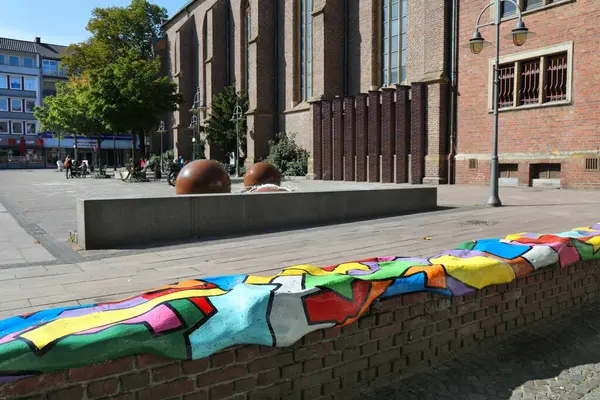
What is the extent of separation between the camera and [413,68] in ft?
92.0

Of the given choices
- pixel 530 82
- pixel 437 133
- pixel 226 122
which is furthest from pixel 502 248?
pixel 226 122

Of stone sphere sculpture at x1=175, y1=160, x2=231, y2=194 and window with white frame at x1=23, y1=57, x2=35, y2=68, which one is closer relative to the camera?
stone sphere sculpture at x1=175, y1=160, x2=231, y2=194

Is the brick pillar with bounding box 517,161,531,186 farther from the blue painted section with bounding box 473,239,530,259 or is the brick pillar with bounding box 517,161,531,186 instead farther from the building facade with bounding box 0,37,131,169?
the building facade with bounding box 0,37,131,169

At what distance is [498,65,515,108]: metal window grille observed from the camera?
20.7m

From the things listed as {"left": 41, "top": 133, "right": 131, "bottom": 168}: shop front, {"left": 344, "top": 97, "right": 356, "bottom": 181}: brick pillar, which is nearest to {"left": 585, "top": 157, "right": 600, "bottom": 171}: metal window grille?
{"left": 344, "top": 97, "right": 356, "bottom": 181}: brick pillar

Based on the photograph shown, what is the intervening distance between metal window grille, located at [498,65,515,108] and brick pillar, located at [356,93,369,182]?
317 inches

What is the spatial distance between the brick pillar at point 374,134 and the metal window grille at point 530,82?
312 inches

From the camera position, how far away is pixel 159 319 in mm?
2322

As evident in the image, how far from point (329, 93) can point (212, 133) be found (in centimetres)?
1291

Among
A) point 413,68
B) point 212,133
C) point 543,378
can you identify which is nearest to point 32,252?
point 543,378

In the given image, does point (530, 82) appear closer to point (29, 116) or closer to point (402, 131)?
point (402, 131)

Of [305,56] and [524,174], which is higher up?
[305,56]

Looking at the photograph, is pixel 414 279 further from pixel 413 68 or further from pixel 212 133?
pixel 212 133

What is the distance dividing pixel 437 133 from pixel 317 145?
30.6 ft
